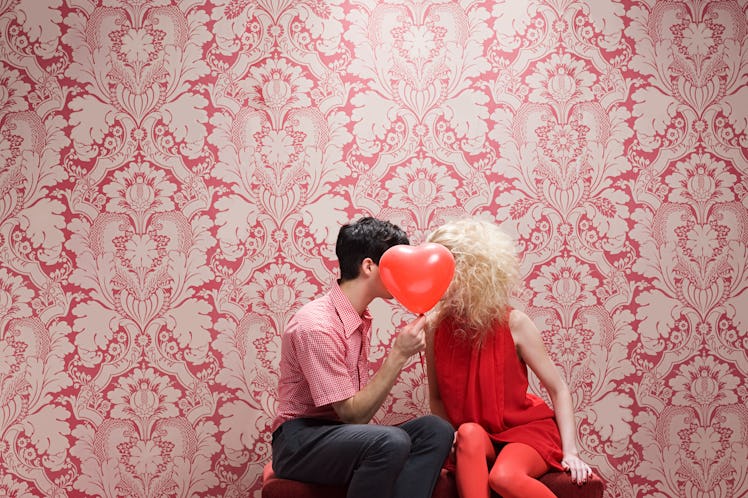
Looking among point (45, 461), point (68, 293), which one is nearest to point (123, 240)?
point (68, 293)

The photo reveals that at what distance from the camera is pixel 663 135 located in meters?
2.82

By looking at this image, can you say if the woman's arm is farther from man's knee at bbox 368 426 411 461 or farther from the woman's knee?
man's knee at bbox 368 426 411 461

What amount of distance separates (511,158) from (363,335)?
968mm

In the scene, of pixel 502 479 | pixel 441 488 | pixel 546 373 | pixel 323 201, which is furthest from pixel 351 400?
pixel 323 201

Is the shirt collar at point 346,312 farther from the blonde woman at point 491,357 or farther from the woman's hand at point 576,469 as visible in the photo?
the woman's hand at point 576,469

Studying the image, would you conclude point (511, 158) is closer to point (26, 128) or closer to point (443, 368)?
point (443, 368)

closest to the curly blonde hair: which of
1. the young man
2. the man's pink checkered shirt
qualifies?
the young man

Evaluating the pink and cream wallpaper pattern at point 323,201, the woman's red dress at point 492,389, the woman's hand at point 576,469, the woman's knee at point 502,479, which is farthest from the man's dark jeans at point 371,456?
the pink and cream wallpaper pattern at point 323,201

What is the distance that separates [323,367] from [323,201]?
836 mm

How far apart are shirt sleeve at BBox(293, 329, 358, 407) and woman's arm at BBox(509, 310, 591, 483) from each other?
0.59m

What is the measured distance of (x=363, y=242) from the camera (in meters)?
2.25

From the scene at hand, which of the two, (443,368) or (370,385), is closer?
(370,385)

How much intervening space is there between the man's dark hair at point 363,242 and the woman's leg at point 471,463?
58cm

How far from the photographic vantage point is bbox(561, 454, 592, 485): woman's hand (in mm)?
2123
